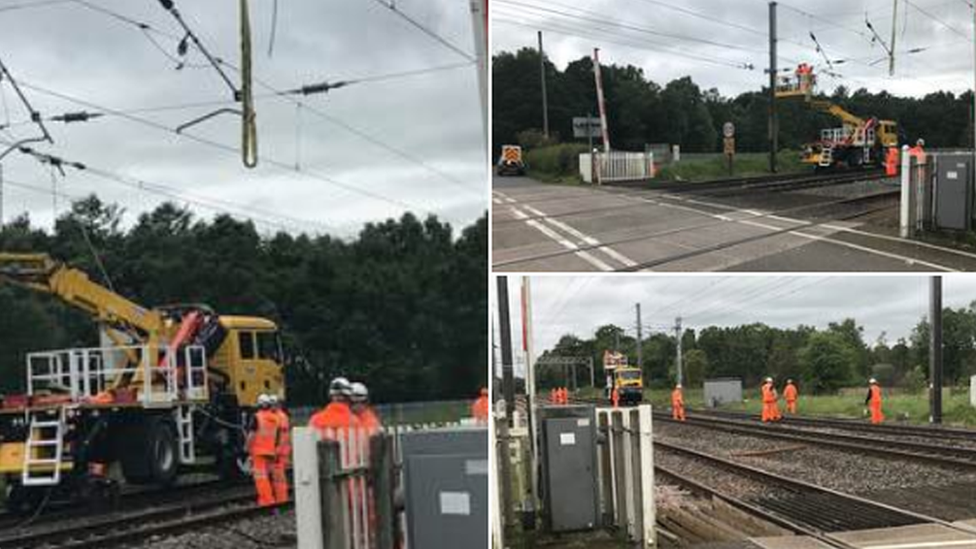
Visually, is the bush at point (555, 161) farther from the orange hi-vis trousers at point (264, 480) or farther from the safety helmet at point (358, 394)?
the orange hi-vis trousers at point (264, 480)

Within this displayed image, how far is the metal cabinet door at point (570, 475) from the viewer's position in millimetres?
6164

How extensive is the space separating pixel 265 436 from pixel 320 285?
53.9 inches

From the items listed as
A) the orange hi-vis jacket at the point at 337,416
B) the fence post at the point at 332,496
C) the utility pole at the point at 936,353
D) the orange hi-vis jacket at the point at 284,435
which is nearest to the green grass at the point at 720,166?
the orange hi-vis jacket at the point at 337,416

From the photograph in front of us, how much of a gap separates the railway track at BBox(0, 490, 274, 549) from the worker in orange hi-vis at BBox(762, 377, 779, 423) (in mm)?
11704

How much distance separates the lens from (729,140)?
566cm

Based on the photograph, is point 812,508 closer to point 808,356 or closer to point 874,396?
point 874,396

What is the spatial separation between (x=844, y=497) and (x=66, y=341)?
6.73 metres

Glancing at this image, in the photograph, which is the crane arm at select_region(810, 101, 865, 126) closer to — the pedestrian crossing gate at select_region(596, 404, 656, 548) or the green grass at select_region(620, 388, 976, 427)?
the pedestrian crossing gate at select_region(596, 404, 656, 548)

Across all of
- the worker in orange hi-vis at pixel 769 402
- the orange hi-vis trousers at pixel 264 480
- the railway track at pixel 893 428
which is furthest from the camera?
the worker in orange hi-vis at pixel 769 402

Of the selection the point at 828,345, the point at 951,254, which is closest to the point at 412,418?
the point at 951,254

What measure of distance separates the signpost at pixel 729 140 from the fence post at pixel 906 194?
1.00 metres

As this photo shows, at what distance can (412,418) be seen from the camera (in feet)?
24.8

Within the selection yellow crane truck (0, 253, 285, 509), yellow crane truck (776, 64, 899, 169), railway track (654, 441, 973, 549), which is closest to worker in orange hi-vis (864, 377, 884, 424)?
railway track (654, 441, 973, 549)

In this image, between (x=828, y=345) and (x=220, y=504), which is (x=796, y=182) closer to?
(x=220, y=504)
